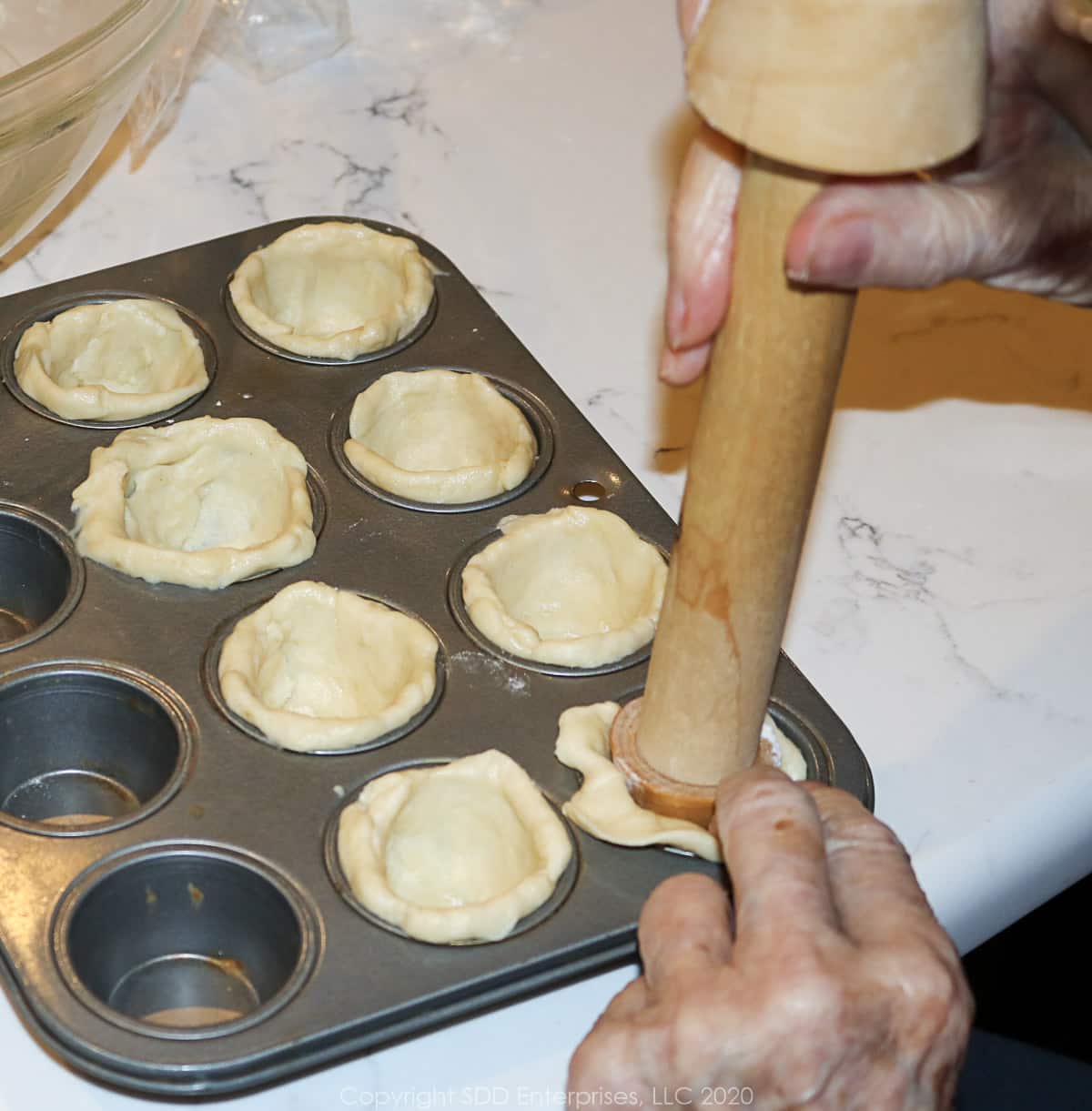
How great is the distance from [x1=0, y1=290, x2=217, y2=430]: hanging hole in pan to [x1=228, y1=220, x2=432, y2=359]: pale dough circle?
0.07 metres

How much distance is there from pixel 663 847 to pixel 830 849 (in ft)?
0.68

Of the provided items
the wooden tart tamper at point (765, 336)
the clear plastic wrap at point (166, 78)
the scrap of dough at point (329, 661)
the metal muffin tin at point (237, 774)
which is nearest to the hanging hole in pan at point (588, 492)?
the metal muffin tin at point (237, 774)

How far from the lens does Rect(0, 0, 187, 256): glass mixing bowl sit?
1.81 meters

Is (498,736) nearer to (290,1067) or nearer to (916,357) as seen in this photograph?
(290,1067)

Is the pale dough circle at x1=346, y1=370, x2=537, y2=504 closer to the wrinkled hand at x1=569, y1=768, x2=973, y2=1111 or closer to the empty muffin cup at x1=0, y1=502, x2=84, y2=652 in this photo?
the empty muffin cup at x1=0, y1=502, x2=84, y2=652

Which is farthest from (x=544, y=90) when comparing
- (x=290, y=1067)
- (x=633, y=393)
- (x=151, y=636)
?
(x=290, y=1067)

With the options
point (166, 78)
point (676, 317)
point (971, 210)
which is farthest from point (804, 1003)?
point (166, 78)

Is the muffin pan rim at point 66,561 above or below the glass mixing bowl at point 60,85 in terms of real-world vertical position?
below

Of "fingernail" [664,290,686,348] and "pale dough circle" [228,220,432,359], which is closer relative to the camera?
"fingernail" [664,290,686,348]

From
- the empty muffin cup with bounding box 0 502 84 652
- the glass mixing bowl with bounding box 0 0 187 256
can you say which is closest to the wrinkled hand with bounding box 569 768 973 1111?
the empty muffin cup with bounding box 0 502 84 652

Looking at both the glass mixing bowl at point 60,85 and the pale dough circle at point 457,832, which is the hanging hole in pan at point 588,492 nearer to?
the pale dough circle at point 457,832

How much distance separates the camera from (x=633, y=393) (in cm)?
223

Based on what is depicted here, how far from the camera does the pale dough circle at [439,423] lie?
2008 millimetres

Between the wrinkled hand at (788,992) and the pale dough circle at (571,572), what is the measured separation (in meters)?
0.50
